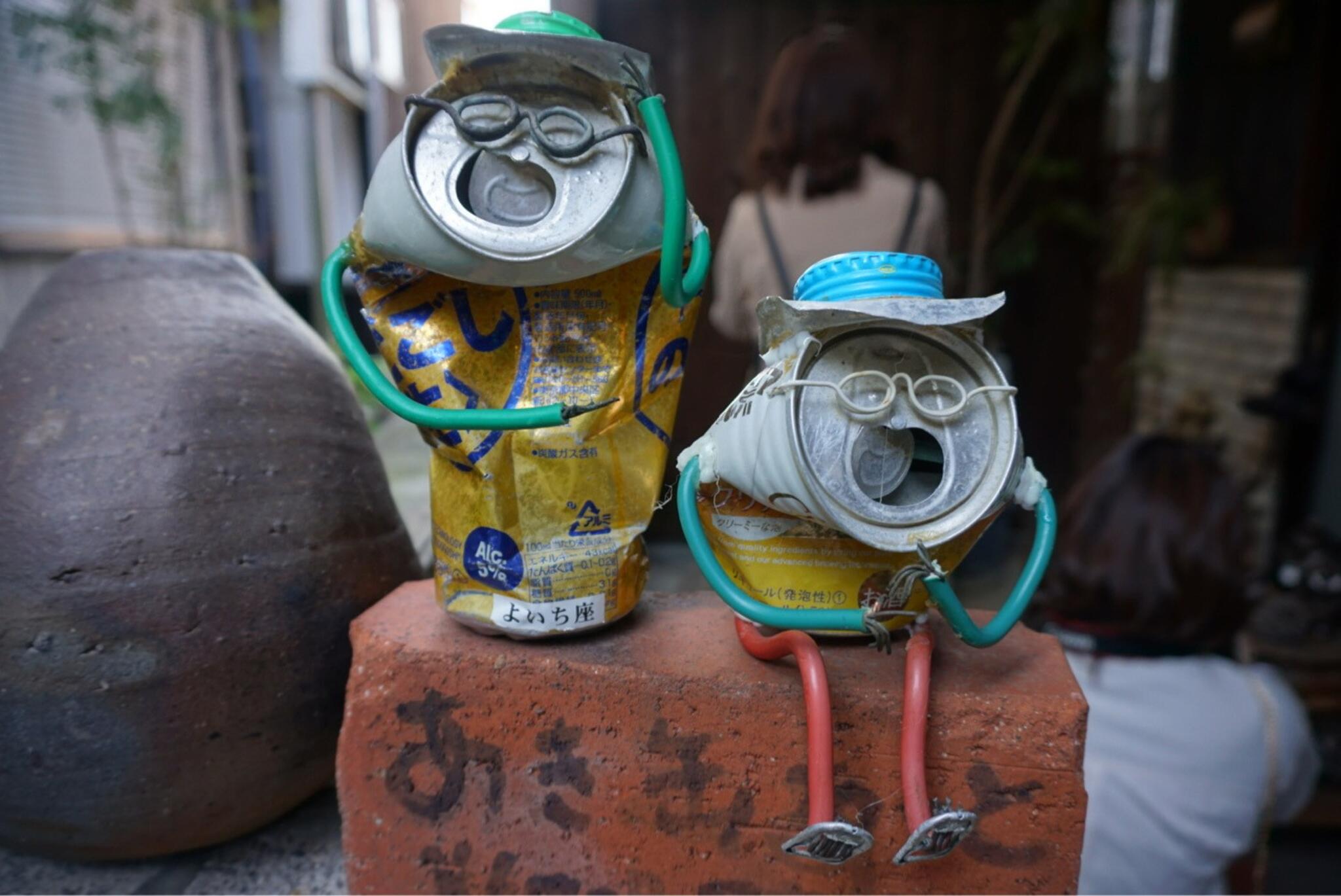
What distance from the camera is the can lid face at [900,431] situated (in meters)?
0.84

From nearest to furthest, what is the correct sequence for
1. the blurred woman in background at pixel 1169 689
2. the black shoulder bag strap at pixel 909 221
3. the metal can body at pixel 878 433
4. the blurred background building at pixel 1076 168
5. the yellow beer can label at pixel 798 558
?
1. the metal can body at pixel 878 433
2. the yellow beer can label at pixel 798 558
3. the blurred woman in background at pixel 1169 689
4. the black shoulder bag strap at pixel 909 221
5. the blurred background building at pixel 1076 168

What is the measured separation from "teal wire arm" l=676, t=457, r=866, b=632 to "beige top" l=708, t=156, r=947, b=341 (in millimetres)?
759

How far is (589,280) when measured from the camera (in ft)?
3.21

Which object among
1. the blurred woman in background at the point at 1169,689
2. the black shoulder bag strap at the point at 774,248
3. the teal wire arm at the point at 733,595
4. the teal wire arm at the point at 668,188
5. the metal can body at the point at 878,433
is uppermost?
the teal wire arm at the point at 668,188

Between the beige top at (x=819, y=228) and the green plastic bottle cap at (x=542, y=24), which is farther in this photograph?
the beige top at (x=819, y=228)

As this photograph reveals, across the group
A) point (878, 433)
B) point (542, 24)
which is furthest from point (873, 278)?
point (542, 24)

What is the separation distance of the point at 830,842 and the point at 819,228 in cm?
115

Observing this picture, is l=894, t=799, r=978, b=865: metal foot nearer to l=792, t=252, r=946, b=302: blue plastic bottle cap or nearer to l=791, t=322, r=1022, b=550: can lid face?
l=791, t=322, r=1022, b=550: can lid face

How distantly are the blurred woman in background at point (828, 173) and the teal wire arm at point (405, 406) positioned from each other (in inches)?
30.2

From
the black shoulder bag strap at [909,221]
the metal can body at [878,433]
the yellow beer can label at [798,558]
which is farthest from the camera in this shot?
the black shoulder bag strap at [909,221]

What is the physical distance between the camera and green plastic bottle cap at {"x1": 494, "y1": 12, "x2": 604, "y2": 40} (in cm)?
85

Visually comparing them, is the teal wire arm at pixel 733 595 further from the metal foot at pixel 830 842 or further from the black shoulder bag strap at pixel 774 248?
the black shoulder bag strap at pixel 774 248

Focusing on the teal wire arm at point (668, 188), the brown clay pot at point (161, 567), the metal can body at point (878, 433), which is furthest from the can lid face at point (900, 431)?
the brown clay pot at point (161, 567)

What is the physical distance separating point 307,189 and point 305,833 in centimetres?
413
